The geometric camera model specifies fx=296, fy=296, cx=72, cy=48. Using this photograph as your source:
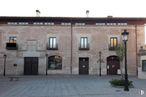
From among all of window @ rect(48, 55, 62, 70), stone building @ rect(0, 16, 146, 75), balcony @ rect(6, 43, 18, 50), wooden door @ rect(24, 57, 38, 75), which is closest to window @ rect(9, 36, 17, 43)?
stone building @ rect(0, 16, 146, 75)

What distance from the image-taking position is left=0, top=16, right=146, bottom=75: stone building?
45.4 m

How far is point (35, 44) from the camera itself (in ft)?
149

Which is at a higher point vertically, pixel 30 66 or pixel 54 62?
pixel 54 62

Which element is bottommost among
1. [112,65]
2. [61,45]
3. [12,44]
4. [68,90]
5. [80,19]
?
[68,90]

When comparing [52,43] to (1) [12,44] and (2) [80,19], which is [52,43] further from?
(1) [12,44]

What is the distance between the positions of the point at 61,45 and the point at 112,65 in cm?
848

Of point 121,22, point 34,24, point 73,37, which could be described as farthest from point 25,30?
point 121,22

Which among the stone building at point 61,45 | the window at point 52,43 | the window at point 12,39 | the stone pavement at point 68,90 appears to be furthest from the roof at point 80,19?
the stone pavement at point 68,90

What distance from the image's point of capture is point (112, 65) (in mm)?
45938

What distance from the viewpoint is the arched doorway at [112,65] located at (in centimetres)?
4581

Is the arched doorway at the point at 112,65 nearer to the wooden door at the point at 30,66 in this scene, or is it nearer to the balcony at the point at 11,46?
the wooden door at the point at 30,66

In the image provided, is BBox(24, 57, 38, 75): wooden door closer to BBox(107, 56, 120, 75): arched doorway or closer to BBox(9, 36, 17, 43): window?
BBox(9, 36, 17, 43): window

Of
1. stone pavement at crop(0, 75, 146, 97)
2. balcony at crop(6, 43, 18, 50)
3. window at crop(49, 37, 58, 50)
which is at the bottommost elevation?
stone pavement at crop(0, 75, 146, 97)

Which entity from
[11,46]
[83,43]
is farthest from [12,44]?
[83,43]
